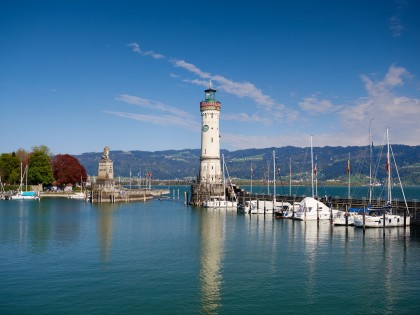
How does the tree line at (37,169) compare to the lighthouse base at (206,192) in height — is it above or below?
above

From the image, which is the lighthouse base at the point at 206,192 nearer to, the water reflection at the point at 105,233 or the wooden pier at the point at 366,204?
the wooden pier at the point at 366,204

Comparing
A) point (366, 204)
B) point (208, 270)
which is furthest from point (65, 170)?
point (208, 270)

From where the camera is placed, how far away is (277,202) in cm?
8600

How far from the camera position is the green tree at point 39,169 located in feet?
438

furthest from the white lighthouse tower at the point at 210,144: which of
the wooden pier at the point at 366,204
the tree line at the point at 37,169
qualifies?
the tree line at the point at 37,169

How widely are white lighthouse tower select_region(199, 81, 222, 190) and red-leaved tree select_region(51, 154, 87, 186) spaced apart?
61729mm

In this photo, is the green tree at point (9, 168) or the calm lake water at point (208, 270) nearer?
the calm lake water at point (208, 270)

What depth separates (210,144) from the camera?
100812mm

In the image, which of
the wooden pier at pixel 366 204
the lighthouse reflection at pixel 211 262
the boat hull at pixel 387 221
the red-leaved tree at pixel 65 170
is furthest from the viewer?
the red-leaved tree at pixel 65 170

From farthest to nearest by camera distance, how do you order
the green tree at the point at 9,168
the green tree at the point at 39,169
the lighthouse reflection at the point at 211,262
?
1. the green tree at the point at 9,168
2. the green tree at the point at 39,169
3. the lighthouse reflection at the point at 211,262

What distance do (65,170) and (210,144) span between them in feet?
219

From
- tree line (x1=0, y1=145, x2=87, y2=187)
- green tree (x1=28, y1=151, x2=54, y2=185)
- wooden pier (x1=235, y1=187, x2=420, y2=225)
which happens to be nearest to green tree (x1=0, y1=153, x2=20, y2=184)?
tree line (x1=0, y1=145, x2=87, y2=187)

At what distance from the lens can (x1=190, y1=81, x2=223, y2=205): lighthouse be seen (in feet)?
330

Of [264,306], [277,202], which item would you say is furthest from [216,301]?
[277,202]
